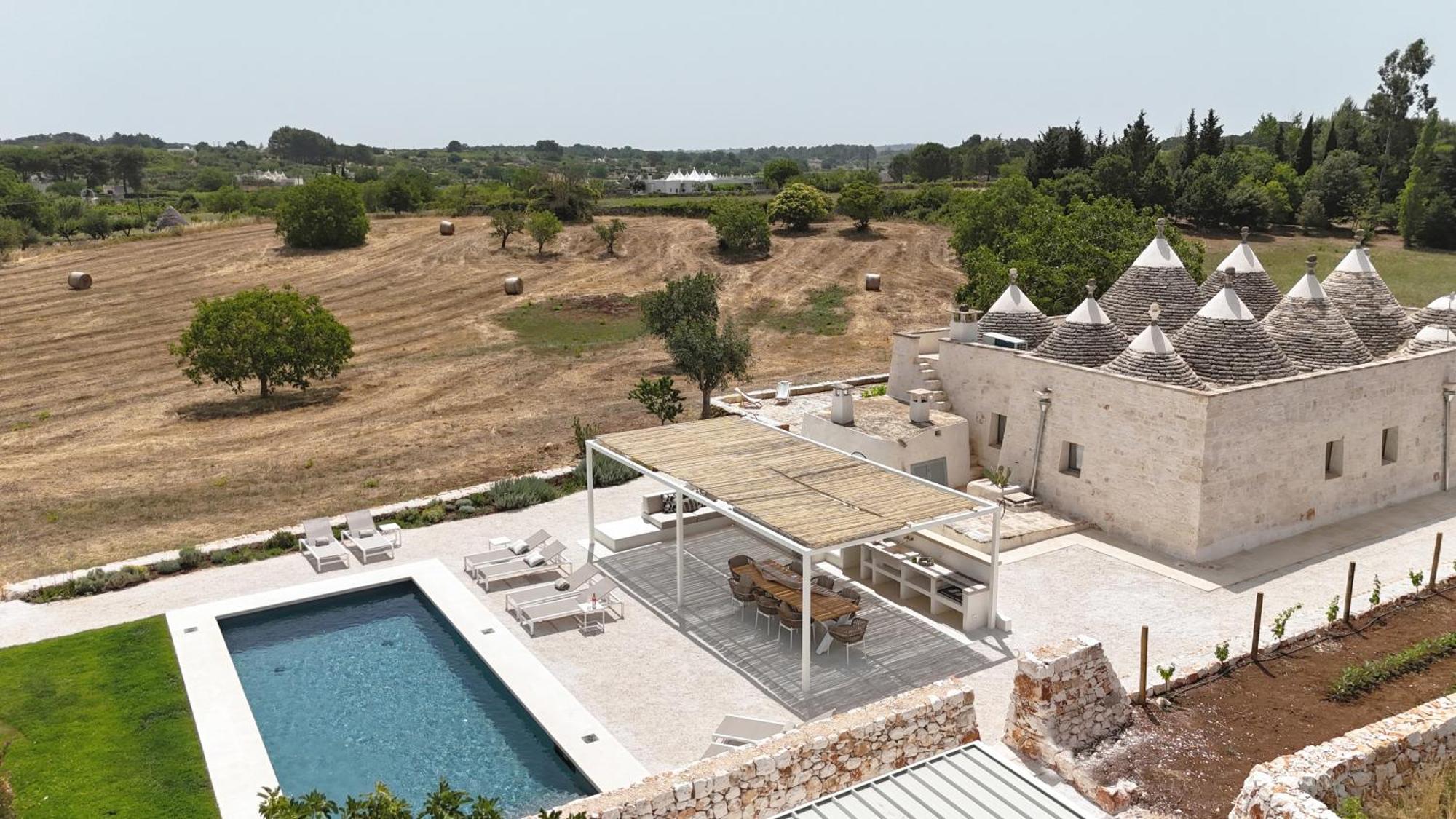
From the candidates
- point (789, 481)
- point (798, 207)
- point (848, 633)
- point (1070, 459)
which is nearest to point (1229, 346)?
point (1070, 459)

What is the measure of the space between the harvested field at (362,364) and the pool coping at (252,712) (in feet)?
13.3

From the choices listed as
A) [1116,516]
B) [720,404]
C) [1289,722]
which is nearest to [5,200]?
[720,404]

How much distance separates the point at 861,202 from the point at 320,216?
101 feet

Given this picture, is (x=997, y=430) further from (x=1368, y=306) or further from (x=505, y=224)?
(x=505, y=224)

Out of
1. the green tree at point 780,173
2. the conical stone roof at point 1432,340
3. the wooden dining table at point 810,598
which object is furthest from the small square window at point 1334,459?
the green tree at point 780,173

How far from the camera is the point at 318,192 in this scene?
54.8 m

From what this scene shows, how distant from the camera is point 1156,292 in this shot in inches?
845

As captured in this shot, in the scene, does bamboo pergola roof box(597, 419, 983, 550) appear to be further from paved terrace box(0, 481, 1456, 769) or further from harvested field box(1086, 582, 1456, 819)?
harvested field box(1086, 582, 1456, 819)

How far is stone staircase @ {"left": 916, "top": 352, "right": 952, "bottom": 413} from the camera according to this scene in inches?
887

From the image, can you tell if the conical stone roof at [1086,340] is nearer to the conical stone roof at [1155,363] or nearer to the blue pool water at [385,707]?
the conical stone roof at [1155,363]

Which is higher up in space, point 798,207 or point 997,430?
point 798,207

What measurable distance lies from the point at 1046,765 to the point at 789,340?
28.9m

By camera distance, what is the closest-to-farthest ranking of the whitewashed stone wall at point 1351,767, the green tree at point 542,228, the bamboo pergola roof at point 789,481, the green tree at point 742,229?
the whitewashed stone wall at point 1351,767 < the bamboo pergola roof at point 789,481 < the green tree at point 542,228 < the green tree at point 742,229

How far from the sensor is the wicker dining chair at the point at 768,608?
48.3 ft
